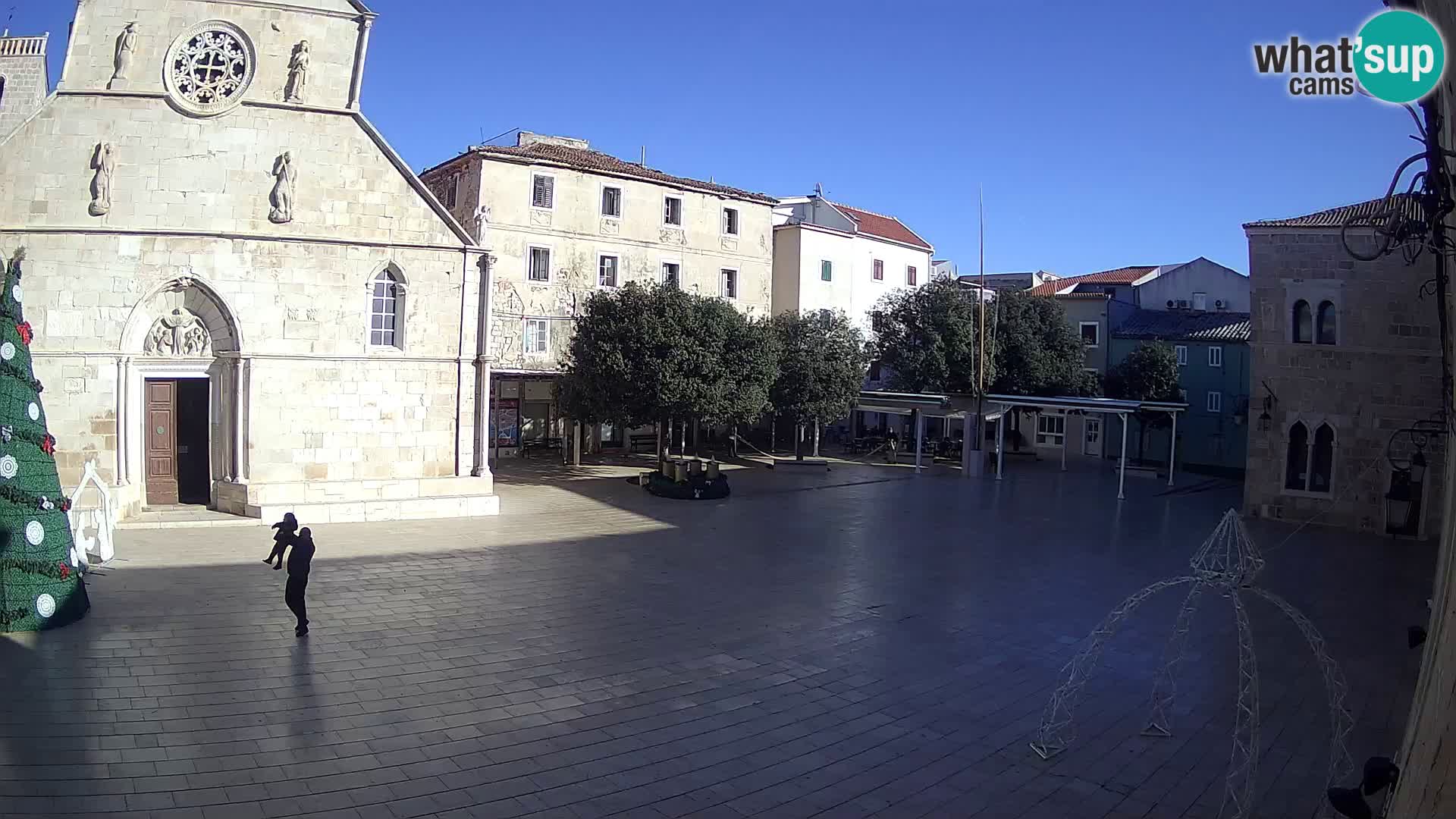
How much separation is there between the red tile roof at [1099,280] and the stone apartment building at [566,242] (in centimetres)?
2031

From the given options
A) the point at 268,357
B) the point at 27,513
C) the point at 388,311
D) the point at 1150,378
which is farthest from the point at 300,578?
the point at 1150,378

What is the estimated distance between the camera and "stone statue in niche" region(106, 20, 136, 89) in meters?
18.0

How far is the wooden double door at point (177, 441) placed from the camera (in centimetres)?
1859

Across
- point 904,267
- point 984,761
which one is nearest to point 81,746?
point 984,761

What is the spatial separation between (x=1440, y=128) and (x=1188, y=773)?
5489 mm

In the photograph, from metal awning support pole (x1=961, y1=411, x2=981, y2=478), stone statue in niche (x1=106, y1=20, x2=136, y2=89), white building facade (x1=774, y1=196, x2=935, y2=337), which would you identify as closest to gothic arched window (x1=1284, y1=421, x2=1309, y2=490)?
metal awning support pole (x1=961, y1=411, x2=981, y2=478)

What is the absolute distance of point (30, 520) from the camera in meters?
10.2

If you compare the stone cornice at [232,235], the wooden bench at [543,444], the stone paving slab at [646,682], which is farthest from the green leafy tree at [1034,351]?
the stone cornice at [232,235]

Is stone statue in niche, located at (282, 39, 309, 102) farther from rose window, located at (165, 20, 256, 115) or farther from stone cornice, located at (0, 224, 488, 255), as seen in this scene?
stone cornice, located at (0, 224, 488, 255)

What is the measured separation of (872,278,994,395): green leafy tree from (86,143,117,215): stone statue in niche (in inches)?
1113

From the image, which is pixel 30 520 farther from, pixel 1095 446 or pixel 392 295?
pixel 1095 446

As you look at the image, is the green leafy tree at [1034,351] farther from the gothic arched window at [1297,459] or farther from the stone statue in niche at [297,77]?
the stone statue in niche at [297,77]

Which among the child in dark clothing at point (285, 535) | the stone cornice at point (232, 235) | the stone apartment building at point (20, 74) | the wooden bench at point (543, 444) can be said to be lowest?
the wooden bench at point (543, 444)

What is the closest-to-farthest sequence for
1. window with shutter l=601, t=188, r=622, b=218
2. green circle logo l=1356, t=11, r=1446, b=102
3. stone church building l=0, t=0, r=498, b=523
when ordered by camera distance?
1. green circle logo l=1356, t=11, r=1446, b=102
2. stone church building l=0, t=0, r=498, b=523
3. window with shutter l=601, t=188, r=622, b=218
